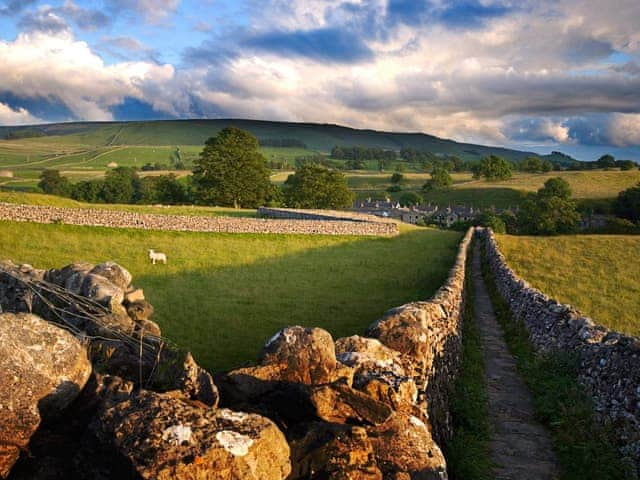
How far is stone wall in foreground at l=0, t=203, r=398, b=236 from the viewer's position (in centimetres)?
3173

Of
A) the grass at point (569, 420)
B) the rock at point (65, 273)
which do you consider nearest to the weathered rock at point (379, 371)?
the grass at point (569, 420)

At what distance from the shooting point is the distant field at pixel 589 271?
790 inches

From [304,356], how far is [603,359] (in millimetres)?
6232

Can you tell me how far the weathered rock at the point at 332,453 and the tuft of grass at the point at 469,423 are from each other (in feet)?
9.76

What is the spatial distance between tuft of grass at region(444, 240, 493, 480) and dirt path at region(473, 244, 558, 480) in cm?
16

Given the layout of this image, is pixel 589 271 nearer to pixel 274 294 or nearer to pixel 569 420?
pixel 274 294

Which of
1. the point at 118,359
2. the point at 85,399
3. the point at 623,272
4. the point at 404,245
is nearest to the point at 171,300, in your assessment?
the point at 118,359

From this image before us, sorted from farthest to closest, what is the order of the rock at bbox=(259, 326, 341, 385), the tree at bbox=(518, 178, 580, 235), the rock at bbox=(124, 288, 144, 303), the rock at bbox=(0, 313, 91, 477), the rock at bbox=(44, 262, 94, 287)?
the tree at bbox=(518, 178, 580, 235) < the rock at bbox=(44, 262, 94, 287) < the rock at bbox=(124, 288, 144, 303) < the rock at bbox=(259, 326, 341, 385) < the rock at bbox=(0, 313, 91, 477)

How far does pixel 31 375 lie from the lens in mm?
3900

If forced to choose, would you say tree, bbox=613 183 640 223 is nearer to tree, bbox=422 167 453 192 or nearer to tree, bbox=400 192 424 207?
tree, bbox=400 192 424 207

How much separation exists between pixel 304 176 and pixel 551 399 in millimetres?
80410

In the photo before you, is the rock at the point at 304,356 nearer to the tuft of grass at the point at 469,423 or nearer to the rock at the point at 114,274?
the tuft of grass at the point at 469,423

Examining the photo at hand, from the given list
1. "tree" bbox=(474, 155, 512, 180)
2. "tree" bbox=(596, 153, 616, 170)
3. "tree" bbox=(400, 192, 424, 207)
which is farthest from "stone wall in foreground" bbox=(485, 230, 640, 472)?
"tree" bbox=(596, 153, 616, 170)

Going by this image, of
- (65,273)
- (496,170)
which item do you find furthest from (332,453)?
(496,170)
